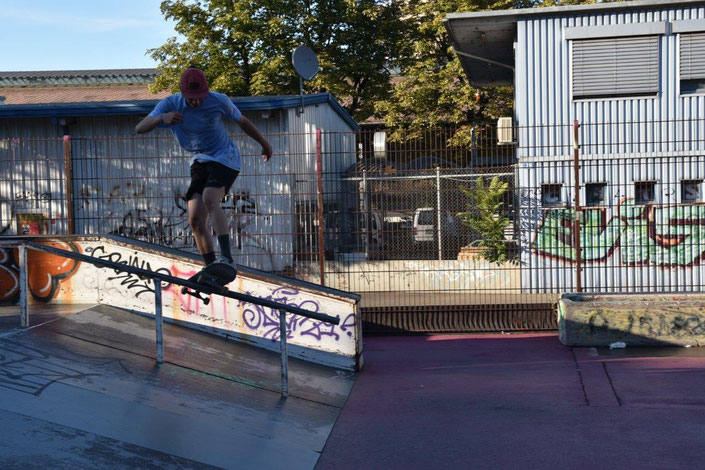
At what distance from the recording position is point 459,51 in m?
17.1

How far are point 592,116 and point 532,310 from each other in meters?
5.03

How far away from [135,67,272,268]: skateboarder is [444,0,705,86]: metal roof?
944cm

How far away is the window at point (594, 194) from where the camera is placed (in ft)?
46.9

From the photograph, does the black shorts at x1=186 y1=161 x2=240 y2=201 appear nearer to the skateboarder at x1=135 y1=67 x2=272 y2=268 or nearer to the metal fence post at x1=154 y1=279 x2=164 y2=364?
the skateboarder at x1=135 y1=67 x2=272 y2=268

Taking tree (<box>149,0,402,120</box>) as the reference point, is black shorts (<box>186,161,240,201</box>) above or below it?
below

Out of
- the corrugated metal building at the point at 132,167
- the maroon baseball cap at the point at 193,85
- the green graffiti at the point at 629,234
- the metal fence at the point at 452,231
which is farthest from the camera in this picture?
the corrugated metal building at the point at 132,167

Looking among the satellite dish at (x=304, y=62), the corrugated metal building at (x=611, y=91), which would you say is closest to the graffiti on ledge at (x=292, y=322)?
the corrugated metal building at (x=611, y=91)

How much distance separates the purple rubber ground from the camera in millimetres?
5453

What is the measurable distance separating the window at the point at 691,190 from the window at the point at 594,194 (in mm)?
1325

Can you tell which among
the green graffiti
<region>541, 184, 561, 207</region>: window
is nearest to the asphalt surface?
the green graffiti

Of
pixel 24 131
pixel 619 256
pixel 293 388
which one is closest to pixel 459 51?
pixel 619 256

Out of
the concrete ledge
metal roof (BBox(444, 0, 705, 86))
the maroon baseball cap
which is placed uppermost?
metal roof (BBox(444, 0, 705, 86))

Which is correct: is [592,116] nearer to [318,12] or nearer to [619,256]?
[619,256]

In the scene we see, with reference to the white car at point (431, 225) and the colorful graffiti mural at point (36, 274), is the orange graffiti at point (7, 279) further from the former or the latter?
the white car at point (431, 225)
